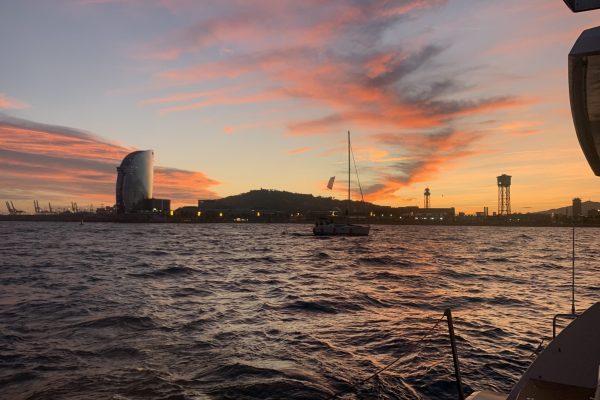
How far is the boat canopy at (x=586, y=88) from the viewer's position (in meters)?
4.21

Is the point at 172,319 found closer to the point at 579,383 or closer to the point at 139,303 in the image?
the point at 139,303

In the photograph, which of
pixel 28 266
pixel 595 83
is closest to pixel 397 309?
pixel 595 83

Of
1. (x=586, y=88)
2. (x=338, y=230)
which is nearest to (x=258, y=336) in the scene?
(x=586, y=88)

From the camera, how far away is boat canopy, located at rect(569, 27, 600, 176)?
4.21 m

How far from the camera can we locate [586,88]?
501cm

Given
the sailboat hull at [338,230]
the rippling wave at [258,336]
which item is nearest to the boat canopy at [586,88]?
the rippling wave at [258,336]

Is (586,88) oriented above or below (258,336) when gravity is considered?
above

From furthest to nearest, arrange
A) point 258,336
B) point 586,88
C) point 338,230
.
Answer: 1. point 338,230
2. point 258,336
3. point 586,88

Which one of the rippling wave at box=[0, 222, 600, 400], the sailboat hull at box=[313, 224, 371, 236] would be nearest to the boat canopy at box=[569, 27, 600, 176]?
the rippling wave at box=[0, 222, 600, 400]

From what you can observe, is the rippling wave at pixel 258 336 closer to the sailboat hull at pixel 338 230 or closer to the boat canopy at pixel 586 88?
the boat canopy at pixel 586 88

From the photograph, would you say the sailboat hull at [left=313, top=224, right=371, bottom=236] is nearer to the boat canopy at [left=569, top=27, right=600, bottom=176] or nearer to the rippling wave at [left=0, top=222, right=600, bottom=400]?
the rippling wave at [left=0, top=222, right=600, bottom=400]

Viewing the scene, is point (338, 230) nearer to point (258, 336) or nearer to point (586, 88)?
point (258, 336)

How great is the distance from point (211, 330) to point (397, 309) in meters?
9.46

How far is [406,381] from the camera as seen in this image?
1099cm
